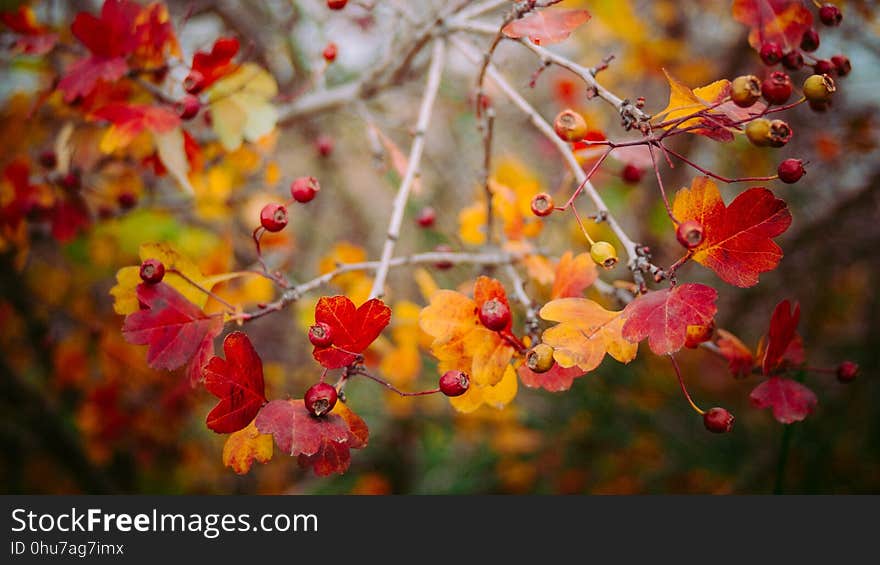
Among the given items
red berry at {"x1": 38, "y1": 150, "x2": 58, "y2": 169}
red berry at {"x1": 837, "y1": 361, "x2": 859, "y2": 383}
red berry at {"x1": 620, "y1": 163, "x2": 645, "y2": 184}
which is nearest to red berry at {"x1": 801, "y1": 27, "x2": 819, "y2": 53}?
red berry at {"x1": 620, "y1": 163, "x2": 645, "y2": 184}

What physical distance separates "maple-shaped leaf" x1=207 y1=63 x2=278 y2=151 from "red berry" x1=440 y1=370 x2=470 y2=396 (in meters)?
0.43

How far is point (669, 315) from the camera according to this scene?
53 cm

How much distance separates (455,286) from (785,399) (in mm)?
1001

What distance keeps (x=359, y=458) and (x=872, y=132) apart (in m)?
1.76

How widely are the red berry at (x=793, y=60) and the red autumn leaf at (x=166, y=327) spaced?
63 cm

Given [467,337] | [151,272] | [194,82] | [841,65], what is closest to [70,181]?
[194,82]

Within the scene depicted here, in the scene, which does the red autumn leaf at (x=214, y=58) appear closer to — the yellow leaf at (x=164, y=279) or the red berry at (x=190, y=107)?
the red berry at (x=190, y=107)

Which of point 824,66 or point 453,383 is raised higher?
point 824,66

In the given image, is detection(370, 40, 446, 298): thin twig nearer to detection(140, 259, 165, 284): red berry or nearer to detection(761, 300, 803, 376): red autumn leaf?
detection(140, 259, 165, 284): red berry

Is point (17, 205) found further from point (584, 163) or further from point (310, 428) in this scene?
point (584, 163)

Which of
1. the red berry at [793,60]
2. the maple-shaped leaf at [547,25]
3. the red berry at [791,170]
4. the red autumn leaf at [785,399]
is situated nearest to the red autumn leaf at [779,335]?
the red autumn leaf at [785,399]

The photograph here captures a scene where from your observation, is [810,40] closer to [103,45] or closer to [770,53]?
[770,53]

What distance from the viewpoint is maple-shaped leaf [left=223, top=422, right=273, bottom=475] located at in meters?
0.55

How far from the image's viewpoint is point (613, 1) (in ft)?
4.84
